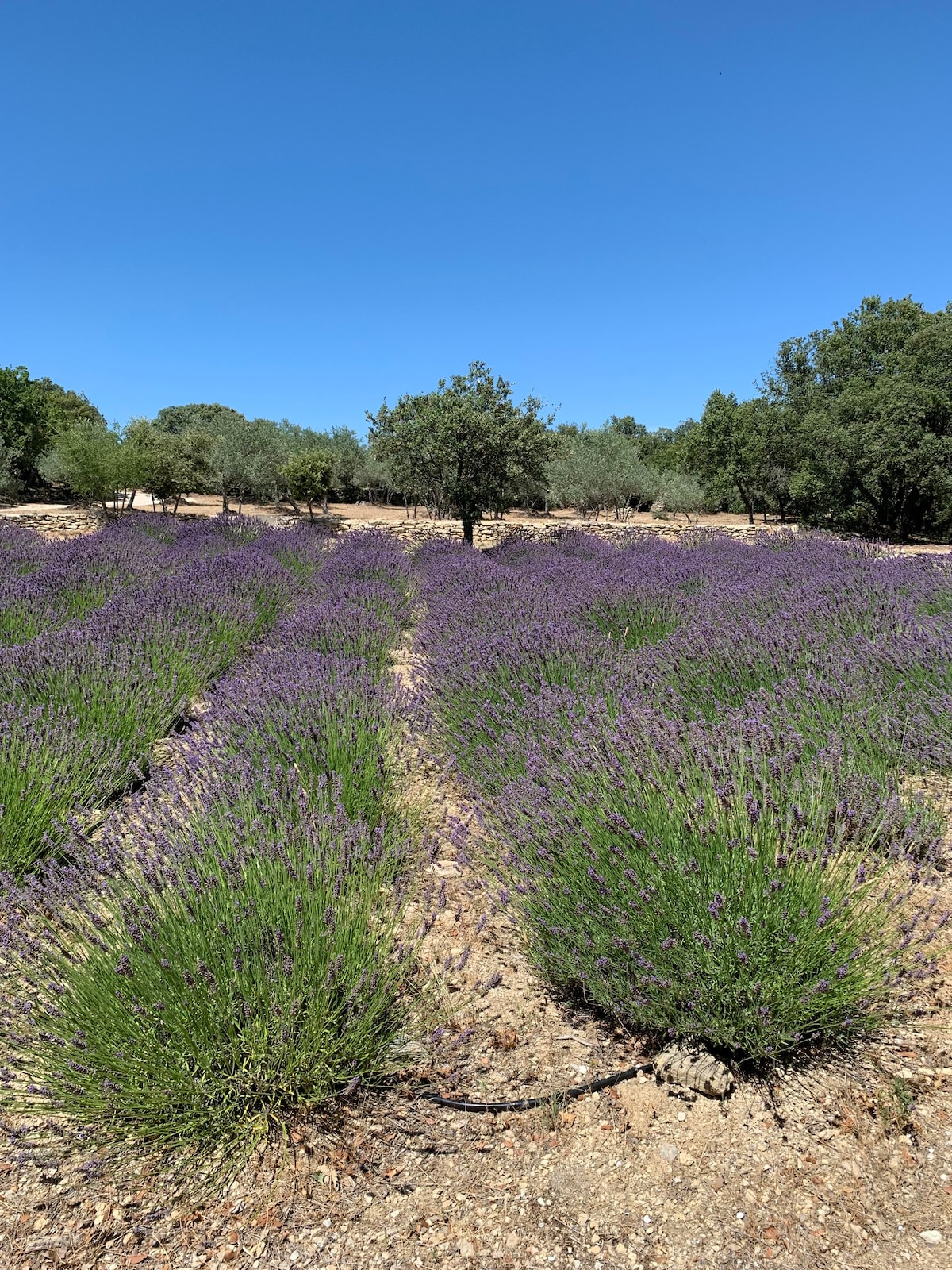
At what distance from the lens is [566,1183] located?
150cm

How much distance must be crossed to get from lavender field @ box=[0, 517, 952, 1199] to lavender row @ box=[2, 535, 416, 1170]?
0.01 metres

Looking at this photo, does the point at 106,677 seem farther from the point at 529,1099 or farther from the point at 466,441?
the point at 466,441

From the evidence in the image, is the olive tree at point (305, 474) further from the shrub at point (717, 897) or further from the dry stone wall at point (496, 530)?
the shrub at point (717, 897)

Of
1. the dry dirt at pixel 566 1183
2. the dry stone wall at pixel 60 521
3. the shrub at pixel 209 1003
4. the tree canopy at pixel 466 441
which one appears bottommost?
the dry dirt at pixel 566 1183

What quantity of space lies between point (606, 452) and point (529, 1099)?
3191 centimetres

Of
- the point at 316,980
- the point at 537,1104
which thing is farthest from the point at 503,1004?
the point at 316,980

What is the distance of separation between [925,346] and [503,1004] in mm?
25536

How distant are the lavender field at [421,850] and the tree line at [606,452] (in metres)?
8.86

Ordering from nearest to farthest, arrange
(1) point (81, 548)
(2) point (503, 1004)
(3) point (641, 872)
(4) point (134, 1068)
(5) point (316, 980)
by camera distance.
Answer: (4) point (134, 1068)
(5) point (316, 980)
(3) point (641, 872)
(2) point (503, 1004)
(1) point (81, 548)

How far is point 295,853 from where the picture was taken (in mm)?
1931

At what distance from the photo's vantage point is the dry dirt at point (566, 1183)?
1.32m

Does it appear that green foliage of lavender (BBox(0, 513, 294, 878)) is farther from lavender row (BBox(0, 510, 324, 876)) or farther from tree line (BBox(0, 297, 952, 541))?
tree line (BBox(0, 297, 952, 541))

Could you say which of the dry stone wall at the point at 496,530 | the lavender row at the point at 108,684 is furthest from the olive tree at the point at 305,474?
the lavender row at the point at 108,684

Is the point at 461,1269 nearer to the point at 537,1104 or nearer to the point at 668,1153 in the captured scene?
the point at 537,1104
